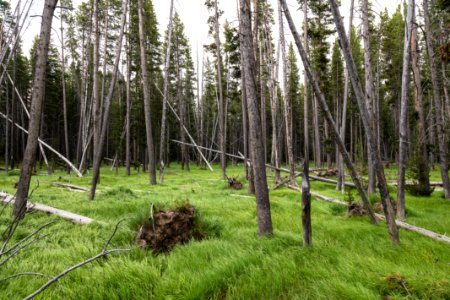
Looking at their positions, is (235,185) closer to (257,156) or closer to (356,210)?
(356,210)

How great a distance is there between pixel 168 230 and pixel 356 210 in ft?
15.9

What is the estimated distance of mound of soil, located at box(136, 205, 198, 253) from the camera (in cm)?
438

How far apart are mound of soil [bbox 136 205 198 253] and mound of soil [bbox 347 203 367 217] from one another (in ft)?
13.8

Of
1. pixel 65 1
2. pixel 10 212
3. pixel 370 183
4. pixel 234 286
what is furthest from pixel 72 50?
pixel 234 286

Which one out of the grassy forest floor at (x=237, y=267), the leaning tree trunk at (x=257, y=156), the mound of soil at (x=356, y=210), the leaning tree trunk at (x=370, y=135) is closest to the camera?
the grassy forest floor at (x=237, y=267)

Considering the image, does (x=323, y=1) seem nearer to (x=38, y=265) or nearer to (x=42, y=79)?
(x=42, y=79)

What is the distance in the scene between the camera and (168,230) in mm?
4594

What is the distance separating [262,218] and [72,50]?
31.2m

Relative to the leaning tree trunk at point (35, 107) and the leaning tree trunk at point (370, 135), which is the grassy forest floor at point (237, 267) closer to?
the leaning tree trunk at point (370, 135)

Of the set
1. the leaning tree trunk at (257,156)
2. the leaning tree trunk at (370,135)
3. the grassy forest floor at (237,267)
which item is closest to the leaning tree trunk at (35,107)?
the grassy forest floor at (237,267)

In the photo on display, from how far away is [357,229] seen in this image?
5281 millimetres

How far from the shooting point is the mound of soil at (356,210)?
6715mm

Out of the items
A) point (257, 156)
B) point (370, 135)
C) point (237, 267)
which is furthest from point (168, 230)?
point (370, 135)

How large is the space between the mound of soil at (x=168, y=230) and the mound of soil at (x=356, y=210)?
420 centimetres
